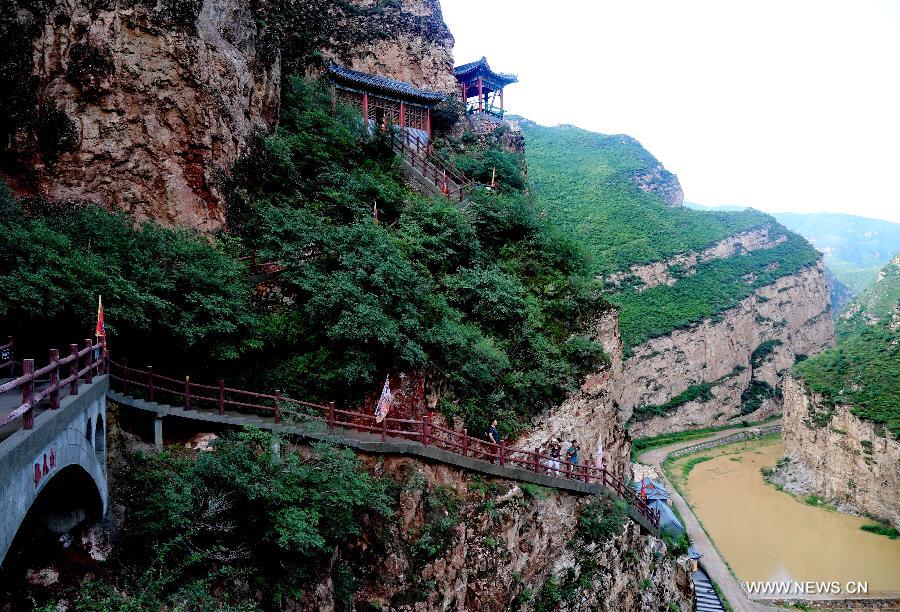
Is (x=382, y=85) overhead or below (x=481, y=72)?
below

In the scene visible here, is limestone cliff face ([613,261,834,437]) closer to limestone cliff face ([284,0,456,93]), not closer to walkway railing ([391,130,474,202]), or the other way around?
walkway railing ([391,130,474,202])

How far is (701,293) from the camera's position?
5447cm

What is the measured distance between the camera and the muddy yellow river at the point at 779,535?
26.5 m

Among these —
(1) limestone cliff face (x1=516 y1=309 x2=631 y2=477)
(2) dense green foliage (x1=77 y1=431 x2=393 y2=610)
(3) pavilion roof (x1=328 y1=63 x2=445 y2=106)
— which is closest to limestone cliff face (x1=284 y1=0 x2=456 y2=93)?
(3) pavilion roof (x1=328 y1=63 x2=445 y2=106)

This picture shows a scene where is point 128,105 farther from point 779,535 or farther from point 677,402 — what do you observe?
point 677,402

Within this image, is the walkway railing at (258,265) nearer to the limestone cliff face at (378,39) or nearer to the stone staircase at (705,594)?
the limestone cliff face at (378,39)

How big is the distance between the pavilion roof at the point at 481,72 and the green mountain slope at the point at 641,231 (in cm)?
1016

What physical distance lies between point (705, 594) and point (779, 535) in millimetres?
10237

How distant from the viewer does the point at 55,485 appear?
304 inches

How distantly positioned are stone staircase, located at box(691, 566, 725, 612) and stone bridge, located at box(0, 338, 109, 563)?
21.3 meters

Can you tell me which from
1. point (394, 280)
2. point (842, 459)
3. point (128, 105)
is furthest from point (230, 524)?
point (842, 459)

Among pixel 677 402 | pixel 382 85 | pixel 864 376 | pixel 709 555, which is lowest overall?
pixel 709 555

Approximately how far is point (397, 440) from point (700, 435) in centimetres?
4228

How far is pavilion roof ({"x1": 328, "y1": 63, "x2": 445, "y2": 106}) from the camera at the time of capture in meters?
24.5
